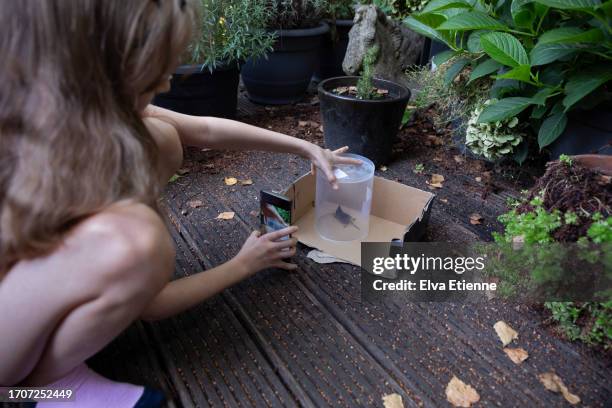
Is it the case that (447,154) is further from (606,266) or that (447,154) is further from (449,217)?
(606,266)

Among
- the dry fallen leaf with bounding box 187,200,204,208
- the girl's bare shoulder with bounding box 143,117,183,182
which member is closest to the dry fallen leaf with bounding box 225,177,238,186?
the dry fallen leaf with bounding box 187,200,204,208

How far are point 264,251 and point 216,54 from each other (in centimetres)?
121

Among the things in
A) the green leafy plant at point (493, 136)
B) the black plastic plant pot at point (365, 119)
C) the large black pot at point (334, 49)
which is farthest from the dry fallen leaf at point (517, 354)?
the large black pot at point (334, 49)

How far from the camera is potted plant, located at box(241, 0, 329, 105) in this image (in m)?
2.39

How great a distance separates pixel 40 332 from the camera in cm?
69

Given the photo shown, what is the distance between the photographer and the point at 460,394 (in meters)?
0.96

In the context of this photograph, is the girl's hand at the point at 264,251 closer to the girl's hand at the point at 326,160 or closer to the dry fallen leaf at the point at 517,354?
the girl's hand at the point at 326,160

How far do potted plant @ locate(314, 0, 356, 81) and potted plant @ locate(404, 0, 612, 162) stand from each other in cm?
112

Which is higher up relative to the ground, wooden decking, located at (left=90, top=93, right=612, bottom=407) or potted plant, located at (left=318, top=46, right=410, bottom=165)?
potted plant, located at (left=318, top=46, right=410, bottom=165)

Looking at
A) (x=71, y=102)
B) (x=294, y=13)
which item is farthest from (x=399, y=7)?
(x=71, y=102)

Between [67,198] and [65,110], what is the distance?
0.43 feet

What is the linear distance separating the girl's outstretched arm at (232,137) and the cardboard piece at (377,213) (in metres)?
0.16

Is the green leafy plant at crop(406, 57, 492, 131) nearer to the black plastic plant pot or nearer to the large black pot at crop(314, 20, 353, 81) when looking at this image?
the black plastic plant pot

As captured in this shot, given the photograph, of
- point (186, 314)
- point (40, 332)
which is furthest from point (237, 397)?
point (40, 332)
